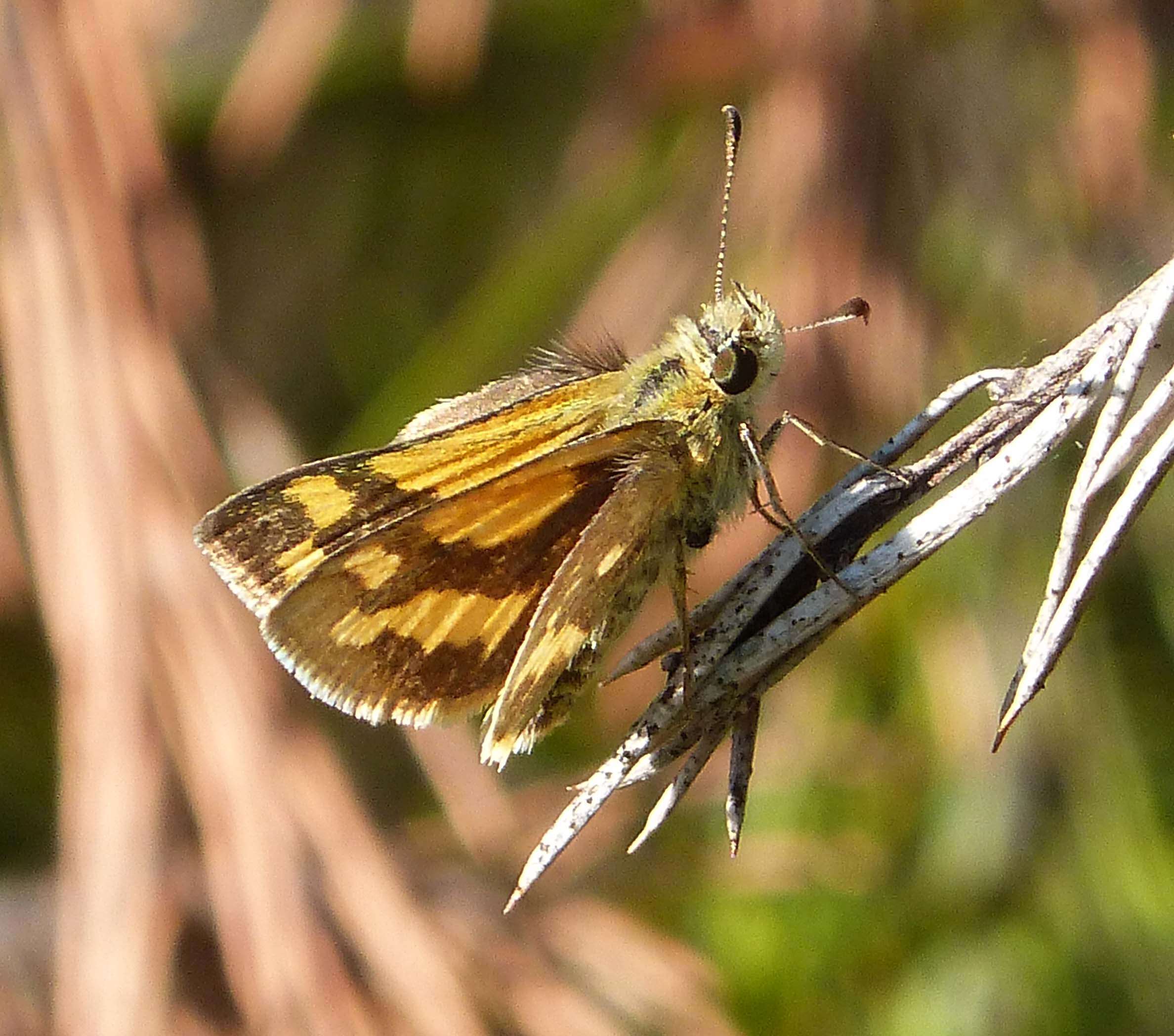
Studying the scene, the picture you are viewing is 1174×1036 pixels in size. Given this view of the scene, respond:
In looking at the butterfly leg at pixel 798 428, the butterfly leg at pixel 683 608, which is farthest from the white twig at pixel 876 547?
the butterfly leg at pixel 798 428

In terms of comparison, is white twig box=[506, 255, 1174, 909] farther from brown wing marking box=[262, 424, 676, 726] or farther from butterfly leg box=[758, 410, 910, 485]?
brown wing marking box=[262, 424, 676, 726]

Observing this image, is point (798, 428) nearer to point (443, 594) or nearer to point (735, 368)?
point (735, 368)

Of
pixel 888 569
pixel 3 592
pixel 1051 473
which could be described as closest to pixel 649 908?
pixel 1051 473

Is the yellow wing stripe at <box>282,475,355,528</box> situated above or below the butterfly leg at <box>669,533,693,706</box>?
above

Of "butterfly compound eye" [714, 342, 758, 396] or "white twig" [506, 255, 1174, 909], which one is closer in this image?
"white twig" [506, 255, 1174, 909]

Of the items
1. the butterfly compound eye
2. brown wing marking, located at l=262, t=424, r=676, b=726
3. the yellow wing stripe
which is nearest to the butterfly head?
the butterfly compound eye

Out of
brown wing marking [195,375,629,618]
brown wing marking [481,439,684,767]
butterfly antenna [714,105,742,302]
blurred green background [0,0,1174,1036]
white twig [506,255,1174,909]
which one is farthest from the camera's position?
blurred green background [0,0,1174,1036]

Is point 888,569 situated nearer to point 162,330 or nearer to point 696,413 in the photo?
point 696,413
